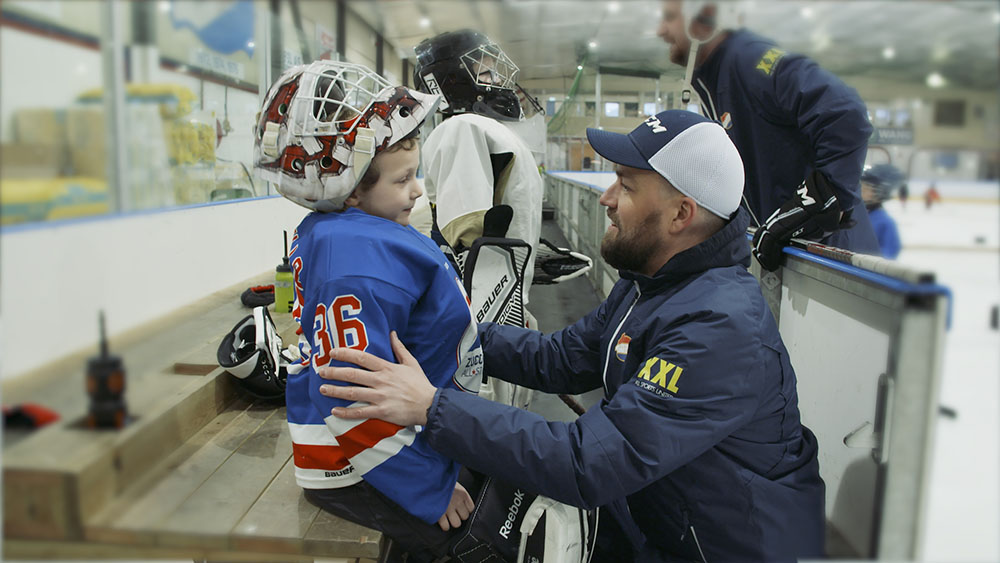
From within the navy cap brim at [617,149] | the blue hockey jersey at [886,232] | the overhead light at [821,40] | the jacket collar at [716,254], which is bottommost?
the jacket collar at [716,254]

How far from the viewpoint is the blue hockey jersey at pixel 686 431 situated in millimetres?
1020

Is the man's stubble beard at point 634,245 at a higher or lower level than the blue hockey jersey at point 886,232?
lower

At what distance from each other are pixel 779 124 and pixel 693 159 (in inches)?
23.1

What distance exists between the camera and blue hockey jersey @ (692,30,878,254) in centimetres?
83

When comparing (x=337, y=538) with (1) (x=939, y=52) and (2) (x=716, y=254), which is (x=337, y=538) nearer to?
(2) (x=716, y=254)

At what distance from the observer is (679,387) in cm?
104

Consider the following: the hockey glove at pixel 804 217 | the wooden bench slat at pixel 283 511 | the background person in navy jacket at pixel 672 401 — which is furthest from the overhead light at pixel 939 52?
the hockey glove at pixel 804 217

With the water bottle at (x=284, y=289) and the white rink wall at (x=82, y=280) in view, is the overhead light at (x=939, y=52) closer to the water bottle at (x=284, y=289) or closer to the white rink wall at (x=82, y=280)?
the white rink wall at (x=82, y=280)

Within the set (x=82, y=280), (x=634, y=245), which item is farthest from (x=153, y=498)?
(x=634, y=245)

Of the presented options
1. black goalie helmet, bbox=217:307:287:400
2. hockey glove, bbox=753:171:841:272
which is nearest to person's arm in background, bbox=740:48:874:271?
hockey glove, bbox=753:171:841:272

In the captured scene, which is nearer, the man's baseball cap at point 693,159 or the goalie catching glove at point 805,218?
the man's baseball cap at point 693,159

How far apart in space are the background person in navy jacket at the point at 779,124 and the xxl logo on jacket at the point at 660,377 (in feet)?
1.17

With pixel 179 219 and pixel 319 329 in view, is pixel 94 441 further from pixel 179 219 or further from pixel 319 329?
pixel 319 329

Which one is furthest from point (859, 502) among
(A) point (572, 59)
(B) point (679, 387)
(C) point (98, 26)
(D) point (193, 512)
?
(C) point (98, 26)
